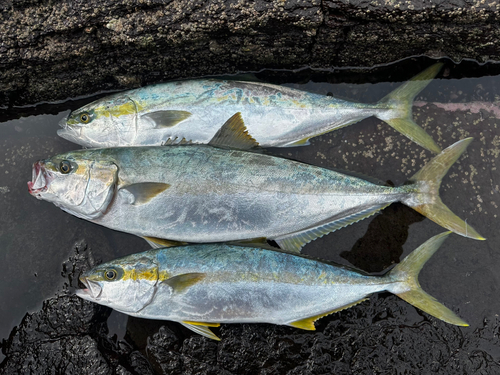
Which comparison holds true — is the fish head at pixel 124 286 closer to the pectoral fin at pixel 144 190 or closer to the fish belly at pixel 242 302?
the fish belly at pixel 242 302

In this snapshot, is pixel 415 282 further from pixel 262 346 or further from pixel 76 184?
pixel 76 184

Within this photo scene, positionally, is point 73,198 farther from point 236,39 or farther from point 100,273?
point 236,39

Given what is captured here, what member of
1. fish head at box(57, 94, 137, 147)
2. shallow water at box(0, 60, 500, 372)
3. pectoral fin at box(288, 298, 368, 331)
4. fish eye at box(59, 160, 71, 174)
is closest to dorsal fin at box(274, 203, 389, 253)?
shallow water at box(0, 60, 500, 372)

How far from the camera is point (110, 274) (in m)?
2.35

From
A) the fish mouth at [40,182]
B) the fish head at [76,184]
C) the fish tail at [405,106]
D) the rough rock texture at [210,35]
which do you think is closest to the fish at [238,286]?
the fish head at [76,184]

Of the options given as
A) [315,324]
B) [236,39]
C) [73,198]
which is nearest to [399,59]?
[236,39]

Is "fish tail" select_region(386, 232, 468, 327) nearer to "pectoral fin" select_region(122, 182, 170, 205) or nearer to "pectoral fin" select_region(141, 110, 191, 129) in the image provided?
"pectoral fin" select_region(122, 182, 170, 205)

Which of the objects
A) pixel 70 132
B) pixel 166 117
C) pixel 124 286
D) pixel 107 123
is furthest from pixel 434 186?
pixel 70 132

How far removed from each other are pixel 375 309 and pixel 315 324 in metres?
0.42

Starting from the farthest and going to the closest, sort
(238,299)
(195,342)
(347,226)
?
(347,226) < (195,342) < (238,299)

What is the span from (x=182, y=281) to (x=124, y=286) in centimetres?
35

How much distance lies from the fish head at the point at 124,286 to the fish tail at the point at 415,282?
1.51 meters

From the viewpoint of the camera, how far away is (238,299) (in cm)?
235

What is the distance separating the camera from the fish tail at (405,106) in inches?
107
